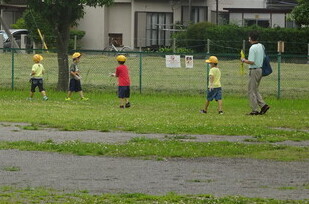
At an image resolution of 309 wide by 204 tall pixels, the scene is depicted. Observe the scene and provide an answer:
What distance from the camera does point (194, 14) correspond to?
207 feet

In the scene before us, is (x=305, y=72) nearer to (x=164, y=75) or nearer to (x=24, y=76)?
(x=164, y=75)

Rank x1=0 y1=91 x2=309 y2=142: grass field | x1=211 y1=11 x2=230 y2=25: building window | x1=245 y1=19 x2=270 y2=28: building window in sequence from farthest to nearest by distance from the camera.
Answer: x1=245 y1=19 x2=270 y2=28: building window < x1=211 y1=11 x2=230 y2=25: building window < x1=0 y1=91 x2=309 y2=142: grass field

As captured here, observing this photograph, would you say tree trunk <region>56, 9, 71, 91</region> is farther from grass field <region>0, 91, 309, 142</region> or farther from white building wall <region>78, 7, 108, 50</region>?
white building wall <region>78, 7, 108, 50</region>

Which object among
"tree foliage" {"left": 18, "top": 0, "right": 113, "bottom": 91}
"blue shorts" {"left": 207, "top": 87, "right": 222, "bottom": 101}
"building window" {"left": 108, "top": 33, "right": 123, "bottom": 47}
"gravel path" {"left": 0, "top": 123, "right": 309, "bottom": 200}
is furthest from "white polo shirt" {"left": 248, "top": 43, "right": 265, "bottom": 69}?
"building window" {"left": 108, "top": 33, "right": 123, "bottom": 47}

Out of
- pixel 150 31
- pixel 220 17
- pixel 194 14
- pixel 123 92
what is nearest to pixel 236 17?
pixel 220 17

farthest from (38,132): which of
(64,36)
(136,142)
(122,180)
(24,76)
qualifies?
(24,76)

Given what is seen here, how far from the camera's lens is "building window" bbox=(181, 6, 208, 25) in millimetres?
62656

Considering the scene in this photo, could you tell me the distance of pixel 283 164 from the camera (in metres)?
14.7

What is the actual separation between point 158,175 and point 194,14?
166 feet

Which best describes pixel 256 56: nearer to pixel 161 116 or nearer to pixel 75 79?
pixel 161 116

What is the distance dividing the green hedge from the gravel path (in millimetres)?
38272

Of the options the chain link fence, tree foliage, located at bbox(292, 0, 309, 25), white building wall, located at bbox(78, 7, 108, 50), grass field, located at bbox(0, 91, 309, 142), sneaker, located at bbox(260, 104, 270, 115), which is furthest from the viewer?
white building wall, located at bbox(78, 7, 108, 50)

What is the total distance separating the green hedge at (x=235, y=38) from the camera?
2099 inches

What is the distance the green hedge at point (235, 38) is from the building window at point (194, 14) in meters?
7.38
